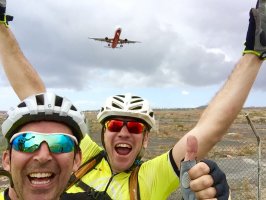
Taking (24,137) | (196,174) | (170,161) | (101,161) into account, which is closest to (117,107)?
(101,161)

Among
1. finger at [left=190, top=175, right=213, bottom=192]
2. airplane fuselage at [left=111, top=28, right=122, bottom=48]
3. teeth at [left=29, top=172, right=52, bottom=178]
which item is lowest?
teeth at [left=29, top=172, right=52, bottom=178]

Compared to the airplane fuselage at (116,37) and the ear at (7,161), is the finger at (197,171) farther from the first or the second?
the airplane fuselage at (116,37)

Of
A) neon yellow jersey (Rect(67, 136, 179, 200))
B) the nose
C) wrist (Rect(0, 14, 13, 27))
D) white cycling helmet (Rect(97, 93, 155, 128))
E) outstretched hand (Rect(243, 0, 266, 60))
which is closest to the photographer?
the nose

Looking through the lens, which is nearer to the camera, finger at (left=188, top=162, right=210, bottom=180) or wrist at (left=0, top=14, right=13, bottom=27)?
finger at (left=188, top=162, right=210, bottom=180)

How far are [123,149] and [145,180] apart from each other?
670mm

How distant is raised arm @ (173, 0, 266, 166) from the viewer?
3.75m

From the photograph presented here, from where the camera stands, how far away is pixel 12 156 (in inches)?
115

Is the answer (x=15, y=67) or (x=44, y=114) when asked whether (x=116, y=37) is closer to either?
(x=15, y=67)

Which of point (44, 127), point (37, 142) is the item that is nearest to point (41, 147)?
point (37, 142)

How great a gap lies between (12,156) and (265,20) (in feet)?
8.28

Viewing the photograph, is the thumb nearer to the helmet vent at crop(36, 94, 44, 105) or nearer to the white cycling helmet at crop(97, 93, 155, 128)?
the helmet vent at crop(36, 94, 44, 105)

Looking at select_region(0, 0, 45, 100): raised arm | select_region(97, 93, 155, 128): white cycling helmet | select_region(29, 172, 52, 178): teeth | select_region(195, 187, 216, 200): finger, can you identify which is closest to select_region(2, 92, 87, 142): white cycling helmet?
select_region(29, 172, 52, 178): teeth

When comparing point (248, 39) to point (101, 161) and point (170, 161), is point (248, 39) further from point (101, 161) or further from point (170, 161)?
point (101, 161)

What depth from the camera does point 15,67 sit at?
462 cm
